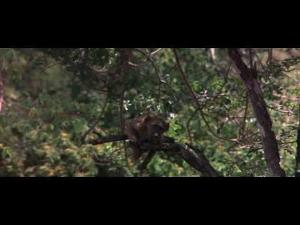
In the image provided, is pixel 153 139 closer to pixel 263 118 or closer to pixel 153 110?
pixel 153 110

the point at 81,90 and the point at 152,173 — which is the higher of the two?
the point at 81,90

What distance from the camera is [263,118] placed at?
3.17 m

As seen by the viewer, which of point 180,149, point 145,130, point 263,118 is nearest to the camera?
point 263,118

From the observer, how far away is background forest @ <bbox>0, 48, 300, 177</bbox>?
12.5 ft

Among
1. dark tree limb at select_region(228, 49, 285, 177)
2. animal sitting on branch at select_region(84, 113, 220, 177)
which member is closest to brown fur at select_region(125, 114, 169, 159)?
animal sitting on branch at select_region(84, 113, 220, 177)

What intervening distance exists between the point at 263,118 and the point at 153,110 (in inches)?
37.9

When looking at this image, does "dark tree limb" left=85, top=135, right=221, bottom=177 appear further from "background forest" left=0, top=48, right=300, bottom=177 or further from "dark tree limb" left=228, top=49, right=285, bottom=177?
"dark tree limb" left=228, top=49, right=285, bottom=177

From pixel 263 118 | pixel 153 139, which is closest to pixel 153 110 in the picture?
pixel 153 139
